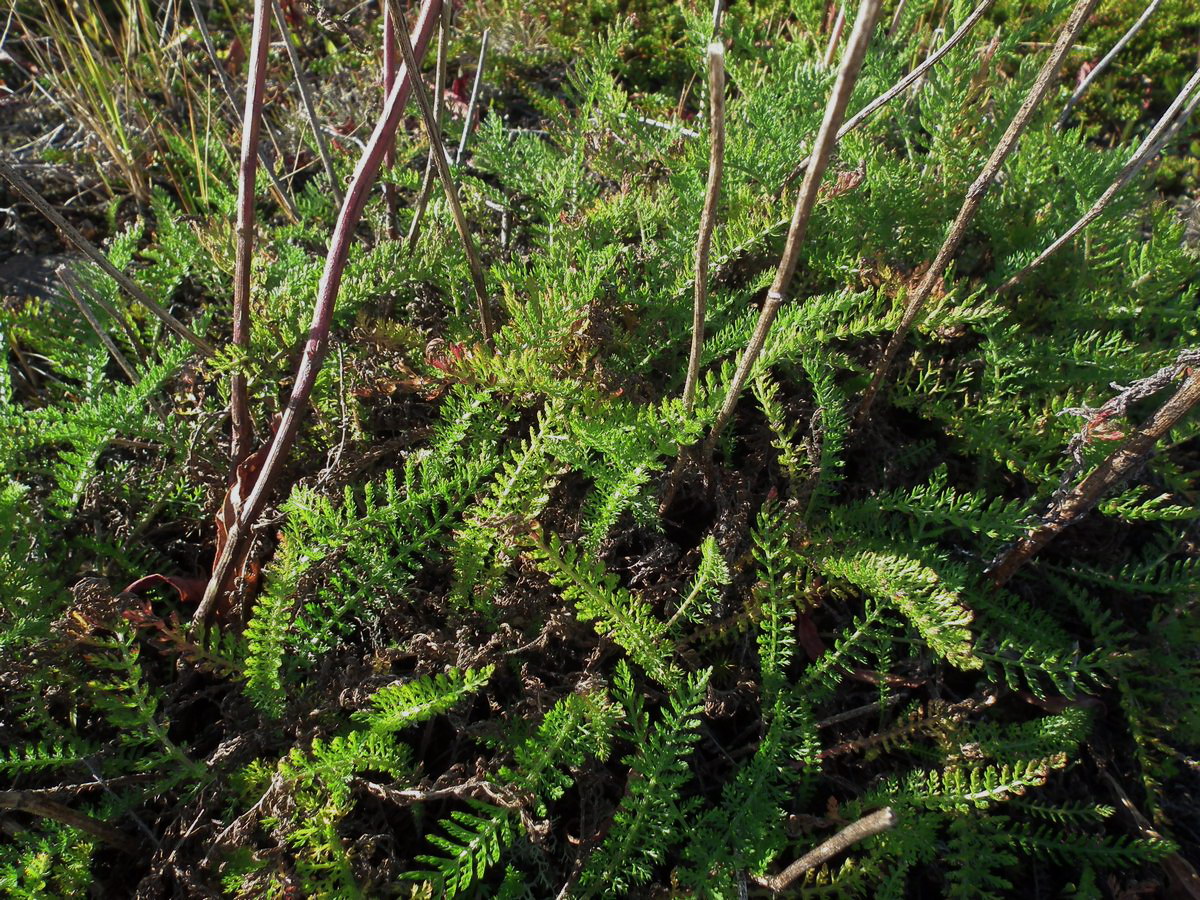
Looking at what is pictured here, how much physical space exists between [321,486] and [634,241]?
0.89m

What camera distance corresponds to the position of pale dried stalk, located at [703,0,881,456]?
0.72 m

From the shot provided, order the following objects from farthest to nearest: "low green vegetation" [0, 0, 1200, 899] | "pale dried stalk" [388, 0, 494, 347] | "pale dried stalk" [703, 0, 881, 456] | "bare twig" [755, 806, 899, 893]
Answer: "low green vegetation" [0, 0, 1200, 899] < "pale dried stalk" [388, 0, 494, 347] < "bare twig" [755, 806, 899, 893] < "pale dried stalk" [703, 0, 881, 456]

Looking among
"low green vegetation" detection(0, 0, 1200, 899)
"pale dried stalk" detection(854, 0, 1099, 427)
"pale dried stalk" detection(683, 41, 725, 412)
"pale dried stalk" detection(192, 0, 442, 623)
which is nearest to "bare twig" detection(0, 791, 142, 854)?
"low green vegetation" detection(0, 0, 1200, 899)

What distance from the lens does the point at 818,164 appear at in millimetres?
873

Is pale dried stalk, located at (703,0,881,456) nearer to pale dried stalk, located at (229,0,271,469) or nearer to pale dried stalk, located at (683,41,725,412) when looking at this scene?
pale dried stalk, located at (683,41,725,412)

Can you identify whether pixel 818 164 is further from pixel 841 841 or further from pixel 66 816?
pixel 66 816

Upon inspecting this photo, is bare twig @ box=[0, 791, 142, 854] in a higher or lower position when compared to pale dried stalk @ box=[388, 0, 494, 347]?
lower

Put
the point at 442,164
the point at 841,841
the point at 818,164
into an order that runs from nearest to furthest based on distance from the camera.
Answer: the point at 818,164 < the point at 841,841 < the point at 442,164

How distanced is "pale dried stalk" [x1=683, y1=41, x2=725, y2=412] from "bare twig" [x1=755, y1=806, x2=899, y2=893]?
619 mm

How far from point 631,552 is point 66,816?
100 centimetres

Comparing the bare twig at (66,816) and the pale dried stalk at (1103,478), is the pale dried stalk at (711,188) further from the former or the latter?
the bare twig at (66,816)

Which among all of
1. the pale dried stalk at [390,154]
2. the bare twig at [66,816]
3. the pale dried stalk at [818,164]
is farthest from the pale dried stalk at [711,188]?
the bare twig at [66,816]

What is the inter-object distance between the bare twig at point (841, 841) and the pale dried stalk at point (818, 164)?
59 centimetres

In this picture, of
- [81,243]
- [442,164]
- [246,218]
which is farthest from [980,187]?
[81,243]
